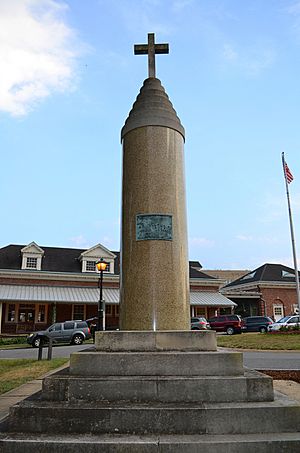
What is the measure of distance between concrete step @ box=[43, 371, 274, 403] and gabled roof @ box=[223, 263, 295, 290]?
41.5 meters

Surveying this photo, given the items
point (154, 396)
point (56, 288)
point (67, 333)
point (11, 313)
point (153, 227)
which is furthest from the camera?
point (56, 288)

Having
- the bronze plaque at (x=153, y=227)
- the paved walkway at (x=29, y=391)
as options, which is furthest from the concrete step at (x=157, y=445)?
the bronze plaque at (x=153, y=227)

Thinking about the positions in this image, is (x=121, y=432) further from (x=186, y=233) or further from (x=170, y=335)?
(x=186, y=233)

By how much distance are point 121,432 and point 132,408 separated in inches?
9.7

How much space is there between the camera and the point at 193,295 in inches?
1497

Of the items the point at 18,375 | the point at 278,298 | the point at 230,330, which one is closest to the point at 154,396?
the point at 18,375

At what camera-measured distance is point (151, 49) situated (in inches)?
287

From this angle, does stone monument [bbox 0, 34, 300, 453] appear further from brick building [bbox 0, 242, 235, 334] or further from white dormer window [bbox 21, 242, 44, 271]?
white dormer window [bbox 21, 242, 44, 271]

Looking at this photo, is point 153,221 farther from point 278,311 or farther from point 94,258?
point 278,311

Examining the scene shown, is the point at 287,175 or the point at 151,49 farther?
the point at 287,175

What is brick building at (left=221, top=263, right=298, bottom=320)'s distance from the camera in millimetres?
43812

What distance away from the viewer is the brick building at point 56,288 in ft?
109

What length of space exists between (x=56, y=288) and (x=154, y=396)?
1268 inches

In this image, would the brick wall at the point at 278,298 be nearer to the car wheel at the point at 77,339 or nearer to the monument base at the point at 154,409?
the car wheel at the point at 77,339
